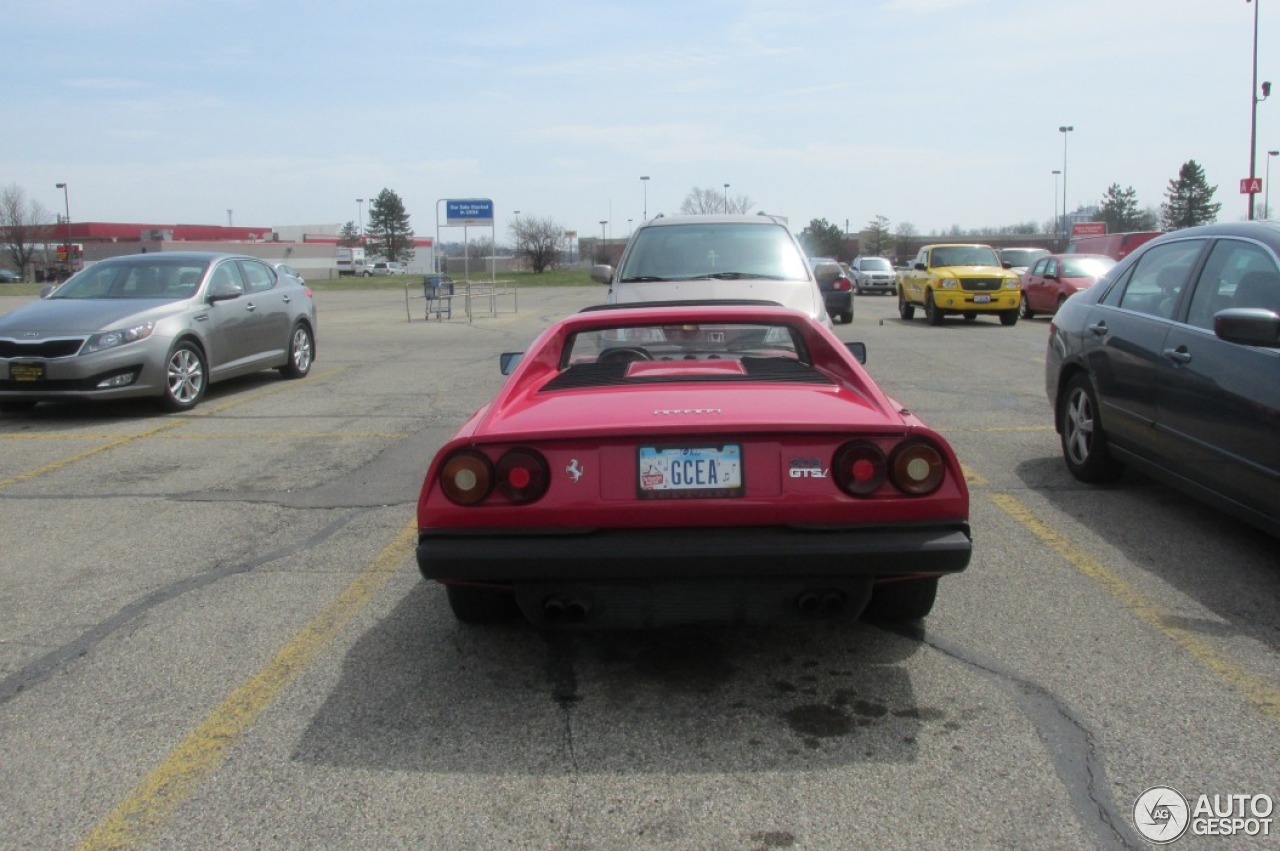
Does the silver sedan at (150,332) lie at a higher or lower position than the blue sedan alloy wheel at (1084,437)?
higher

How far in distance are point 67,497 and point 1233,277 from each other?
6624 mm

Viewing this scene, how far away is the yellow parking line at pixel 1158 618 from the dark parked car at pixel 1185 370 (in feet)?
2.15

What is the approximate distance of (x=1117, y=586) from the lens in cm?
466

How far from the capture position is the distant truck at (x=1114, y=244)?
83.5 ft

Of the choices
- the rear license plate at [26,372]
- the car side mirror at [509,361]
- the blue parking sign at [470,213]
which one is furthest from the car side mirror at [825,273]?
the blue parking sign at [470,213]

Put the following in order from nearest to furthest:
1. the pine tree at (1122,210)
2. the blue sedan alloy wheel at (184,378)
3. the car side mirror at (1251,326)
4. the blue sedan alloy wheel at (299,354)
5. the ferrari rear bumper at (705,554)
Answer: the ferrari rear bumper at (705,554)
the car side mirror at (1251,326)
the blue sedan alloy wheel at (184,378)
the blue sedan alloy wheel at (299,354)
the pine tree at (1122,210)

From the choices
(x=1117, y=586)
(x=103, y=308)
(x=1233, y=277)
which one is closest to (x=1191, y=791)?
(x=1117, y=586)

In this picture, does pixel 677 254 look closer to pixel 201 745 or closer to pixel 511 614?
pixel 511 614

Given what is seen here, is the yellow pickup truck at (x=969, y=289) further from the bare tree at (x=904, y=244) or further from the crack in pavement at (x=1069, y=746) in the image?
the bare tree at (x=904, y=244)

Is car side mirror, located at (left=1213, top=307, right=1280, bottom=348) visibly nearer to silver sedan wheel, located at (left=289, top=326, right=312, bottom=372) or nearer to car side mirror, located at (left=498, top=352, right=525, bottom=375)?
car side mirror, located at (left=498, top=352, right=525, bottom=375)

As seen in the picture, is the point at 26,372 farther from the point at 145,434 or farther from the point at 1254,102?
the point at 1254,102

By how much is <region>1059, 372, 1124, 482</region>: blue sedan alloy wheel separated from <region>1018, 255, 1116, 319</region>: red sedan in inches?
620

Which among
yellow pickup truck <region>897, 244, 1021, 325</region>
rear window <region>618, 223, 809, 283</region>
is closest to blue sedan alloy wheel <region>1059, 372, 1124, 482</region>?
rear window <region>618, 223, 809, 283</region>

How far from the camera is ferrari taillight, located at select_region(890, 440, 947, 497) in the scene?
341 centimetres
